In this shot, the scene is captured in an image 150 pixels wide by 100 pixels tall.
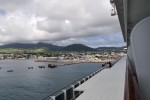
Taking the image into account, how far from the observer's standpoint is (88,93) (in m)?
16.3

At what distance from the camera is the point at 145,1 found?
10.8 metres

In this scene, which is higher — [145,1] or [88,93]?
[145,1]

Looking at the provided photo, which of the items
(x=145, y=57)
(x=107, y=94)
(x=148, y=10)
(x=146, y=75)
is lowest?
(x=107, y=94)

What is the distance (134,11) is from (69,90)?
8055 millimetres

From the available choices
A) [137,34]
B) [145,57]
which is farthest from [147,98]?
[137,34]

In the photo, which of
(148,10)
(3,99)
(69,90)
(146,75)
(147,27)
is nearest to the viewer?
(147,27)

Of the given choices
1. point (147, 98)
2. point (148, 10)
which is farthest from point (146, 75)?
point (148, 10)

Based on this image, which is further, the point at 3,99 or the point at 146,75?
the point at 3,99

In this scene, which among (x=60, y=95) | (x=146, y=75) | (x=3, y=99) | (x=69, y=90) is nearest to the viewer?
(x=146, y=75)

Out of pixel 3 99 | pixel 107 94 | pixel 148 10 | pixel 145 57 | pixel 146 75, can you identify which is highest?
pixel 148 10

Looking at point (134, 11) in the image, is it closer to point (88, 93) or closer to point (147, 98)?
point (147, 98)

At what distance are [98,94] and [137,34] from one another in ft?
18.6

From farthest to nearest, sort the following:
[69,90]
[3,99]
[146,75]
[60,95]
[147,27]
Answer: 1. [3,99]
2. [69,90]
3. [60,95]
4. [146,75]
5. [147,27]

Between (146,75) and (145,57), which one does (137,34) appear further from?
(146,75)
